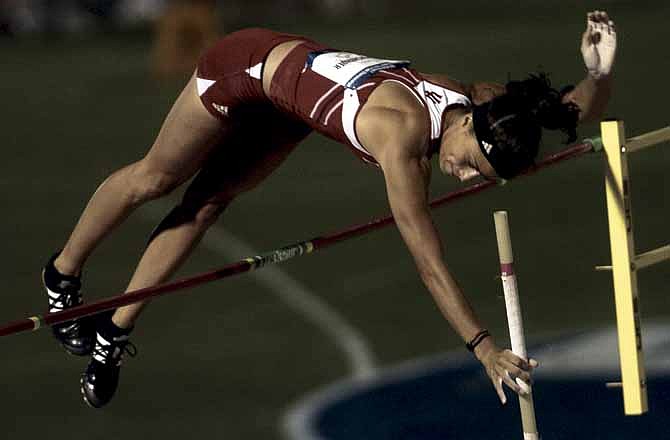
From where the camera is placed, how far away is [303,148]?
76.5 ft

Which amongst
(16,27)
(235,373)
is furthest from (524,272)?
(16,27)

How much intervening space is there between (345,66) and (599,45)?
1.28 m

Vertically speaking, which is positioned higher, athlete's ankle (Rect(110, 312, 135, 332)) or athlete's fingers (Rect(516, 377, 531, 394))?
athlete's ankle (Rect(110, 312, 135, 332))

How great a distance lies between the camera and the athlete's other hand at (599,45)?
8625 mm

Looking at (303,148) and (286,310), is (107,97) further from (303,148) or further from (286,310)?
(286,310)

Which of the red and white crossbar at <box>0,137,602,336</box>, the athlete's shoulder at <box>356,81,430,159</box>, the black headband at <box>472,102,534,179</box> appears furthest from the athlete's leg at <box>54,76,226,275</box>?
the black headband at <box>472,102,534,179</box>

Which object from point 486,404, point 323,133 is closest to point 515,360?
point 323,133

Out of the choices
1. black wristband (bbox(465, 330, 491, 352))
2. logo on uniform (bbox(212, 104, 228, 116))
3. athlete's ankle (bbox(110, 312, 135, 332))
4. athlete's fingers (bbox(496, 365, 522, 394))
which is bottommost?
athlete's fingers (bbox(496, 365, 522, 394))

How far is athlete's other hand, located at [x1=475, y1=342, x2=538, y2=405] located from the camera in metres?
7.52

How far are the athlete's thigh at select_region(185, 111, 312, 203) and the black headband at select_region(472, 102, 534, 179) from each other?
1.38 meters

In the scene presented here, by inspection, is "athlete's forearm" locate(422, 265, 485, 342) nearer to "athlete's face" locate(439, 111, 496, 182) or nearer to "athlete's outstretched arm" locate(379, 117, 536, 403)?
"athlete's outstretched arm" locate(379, 117, 536, 403)

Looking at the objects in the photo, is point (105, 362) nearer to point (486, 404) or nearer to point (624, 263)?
point (624, 263)

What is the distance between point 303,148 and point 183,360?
915 cm

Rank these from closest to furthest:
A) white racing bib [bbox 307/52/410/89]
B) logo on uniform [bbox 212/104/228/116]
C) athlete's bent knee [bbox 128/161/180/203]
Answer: white racing bib [bbox 307/52/410/89], logo on uniform [bbox 212/104/228/116], athlete's bent knee [bbox 128/161/180/203]
